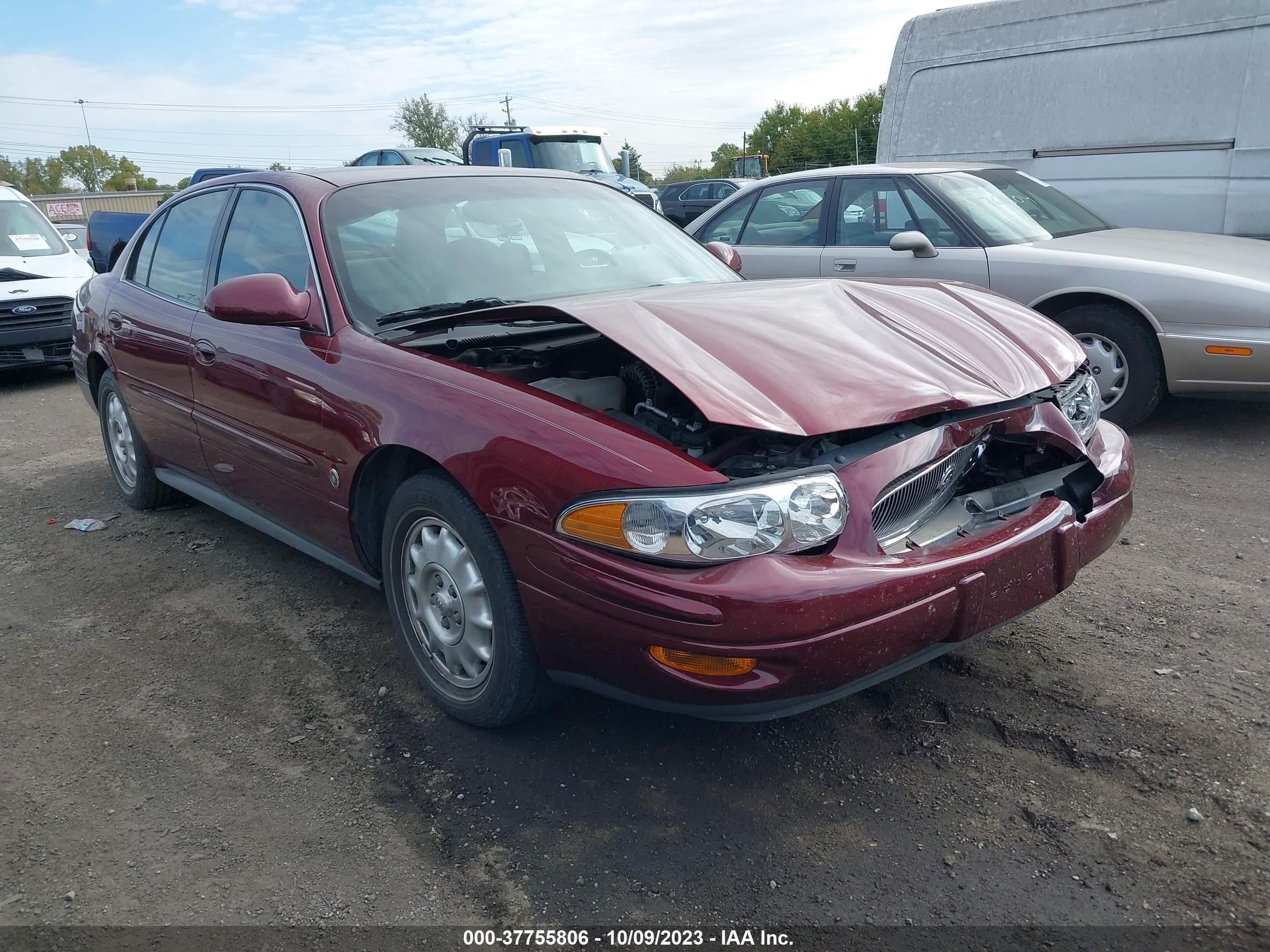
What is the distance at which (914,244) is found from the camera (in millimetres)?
5758

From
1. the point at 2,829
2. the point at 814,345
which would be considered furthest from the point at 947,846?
the point at 2,829

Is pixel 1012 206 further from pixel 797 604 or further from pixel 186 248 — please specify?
pixel 797 604

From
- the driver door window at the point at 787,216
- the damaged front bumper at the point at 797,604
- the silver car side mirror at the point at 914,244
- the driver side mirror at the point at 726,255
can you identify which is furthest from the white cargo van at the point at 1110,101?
the damaged front bumper at the point at 797,604

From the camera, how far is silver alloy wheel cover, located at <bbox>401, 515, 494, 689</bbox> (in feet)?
8.66

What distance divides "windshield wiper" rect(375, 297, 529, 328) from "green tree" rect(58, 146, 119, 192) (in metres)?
81.4

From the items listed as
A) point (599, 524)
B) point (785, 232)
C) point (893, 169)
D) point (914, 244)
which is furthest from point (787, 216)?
point (599, 524)

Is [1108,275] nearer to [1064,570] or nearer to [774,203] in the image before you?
[774,203]

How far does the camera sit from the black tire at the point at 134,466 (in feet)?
15.2

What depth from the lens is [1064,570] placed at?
262 cm

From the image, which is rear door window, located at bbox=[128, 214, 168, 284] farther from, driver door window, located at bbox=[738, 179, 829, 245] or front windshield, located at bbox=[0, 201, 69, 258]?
front windshield, located at bbox=[0, 201, 69, 258]

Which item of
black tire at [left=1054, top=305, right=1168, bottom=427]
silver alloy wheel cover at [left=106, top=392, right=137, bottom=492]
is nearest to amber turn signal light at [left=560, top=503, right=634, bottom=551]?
silver alloy wheel cover at [left=106, top=392, right=137, bottom=492]

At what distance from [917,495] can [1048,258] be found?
3.84 meters

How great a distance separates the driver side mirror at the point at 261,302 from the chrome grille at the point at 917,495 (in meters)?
1.91

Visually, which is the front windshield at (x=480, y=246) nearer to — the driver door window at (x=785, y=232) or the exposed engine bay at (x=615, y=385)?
the exposed engine bay at (x=615, y=385)
